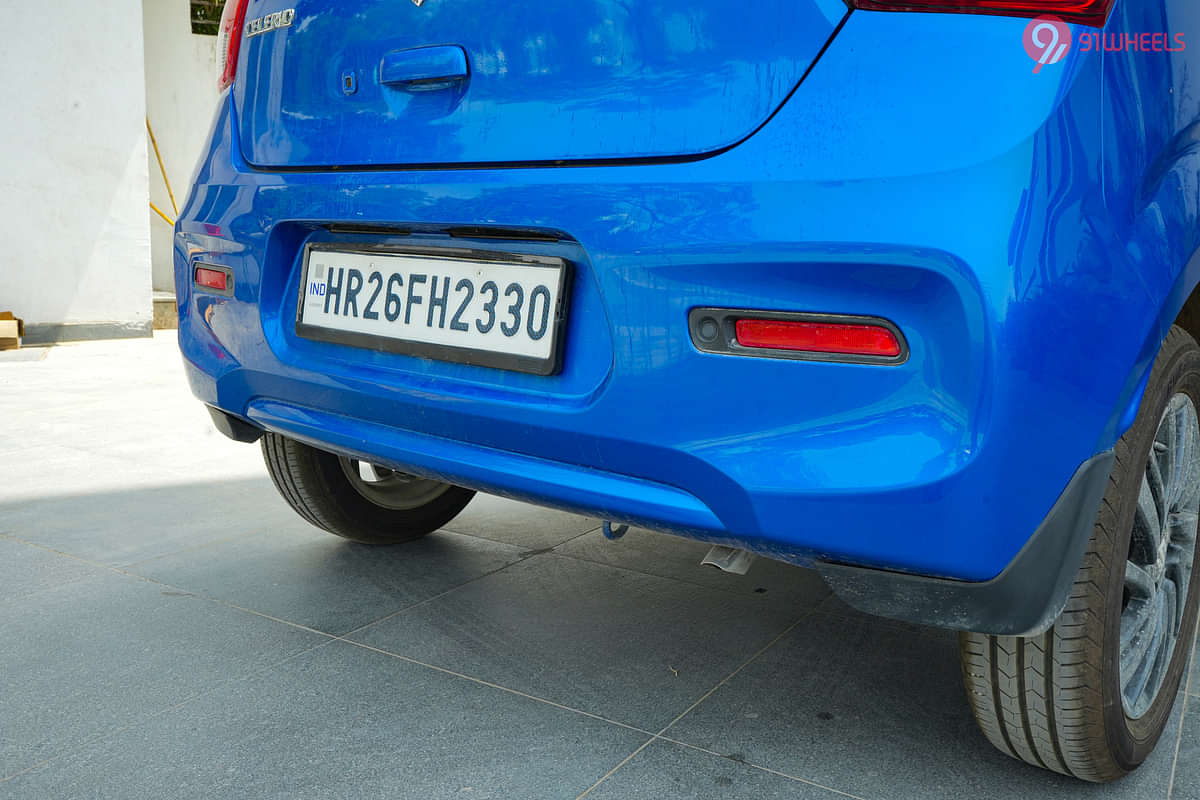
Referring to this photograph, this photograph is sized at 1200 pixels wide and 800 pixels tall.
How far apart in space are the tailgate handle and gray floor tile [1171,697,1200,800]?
1.39 metres

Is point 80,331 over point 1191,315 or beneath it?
beneath

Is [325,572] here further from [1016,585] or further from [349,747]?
[1016,585]

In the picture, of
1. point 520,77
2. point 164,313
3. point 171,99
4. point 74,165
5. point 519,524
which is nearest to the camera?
point 520,77

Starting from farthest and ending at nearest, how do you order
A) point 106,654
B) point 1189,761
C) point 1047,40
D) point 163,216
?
point 163,216 < point 106,654 < point 1189,761 < point 1047,40

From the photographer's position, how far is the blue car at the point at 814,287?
1.06 m

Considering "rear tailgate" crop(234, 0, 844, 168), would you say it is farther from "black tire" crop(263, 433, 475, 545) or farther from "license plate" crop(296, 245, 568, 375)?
"black tire" crop(263, 433, 475, 545)

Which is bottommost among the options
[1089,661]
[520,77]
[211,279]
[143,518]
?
[143,518]

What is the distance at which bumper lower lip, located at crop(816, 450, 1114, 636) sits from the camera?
1.13 m

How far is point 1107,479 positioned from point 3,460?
10.8 ft

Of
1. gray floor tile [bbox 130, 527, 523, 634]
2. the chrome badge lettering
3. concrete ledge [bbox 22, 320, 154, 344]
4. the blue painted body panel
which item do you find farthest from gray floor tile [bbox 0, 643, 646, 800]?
concrete ledge [bbox 22, 320, 154, 344]

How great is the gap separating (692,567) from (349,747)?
103 centimetres

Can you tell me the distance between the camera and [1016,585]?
1129 mm

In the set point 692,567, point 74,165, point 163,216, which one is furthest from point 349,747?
point 163,216

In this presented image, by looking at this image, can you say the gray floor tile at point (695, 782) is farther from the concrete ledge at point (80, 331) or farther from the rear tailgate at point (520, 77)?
the concrete ledge at point (80, 331)
